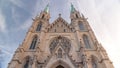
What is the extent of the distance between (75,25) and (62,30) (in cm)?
300

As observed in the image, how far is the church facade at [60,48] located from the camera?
19.9m

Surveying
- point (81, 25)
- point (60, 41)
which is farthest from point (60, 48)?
point (81, 25)

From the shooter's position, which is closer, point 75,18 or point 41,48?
point 41,48

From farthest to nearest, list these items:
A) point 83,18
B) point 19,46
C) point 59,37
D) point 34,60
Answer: point 83,18
point 59,37
point 19,46
point 34,60

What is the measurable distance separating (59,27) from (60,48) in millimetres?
7960

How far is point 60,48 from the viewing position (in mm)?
21703

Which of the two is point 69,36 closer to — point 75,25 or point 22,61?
point 75,25

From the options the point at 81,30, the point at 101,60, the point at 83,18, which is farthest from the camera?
the point at 83,18

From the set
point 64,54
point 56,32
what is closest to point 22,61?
point 64,54

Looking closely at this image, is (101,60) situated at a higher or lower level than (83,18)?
lower

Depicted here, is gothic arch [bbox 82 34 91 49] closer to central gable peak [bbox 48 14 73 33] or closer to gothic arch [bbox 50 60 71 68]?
central gable peak [bbox 48 14 73 33]

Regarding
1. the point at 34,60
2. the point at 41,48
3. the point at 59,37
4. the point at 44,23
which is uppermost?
the point at 44,23

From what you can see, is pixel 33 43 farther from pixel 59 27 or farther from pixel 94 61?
pixel 94 61

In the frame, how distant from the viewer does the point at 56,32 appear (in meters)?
26.8
